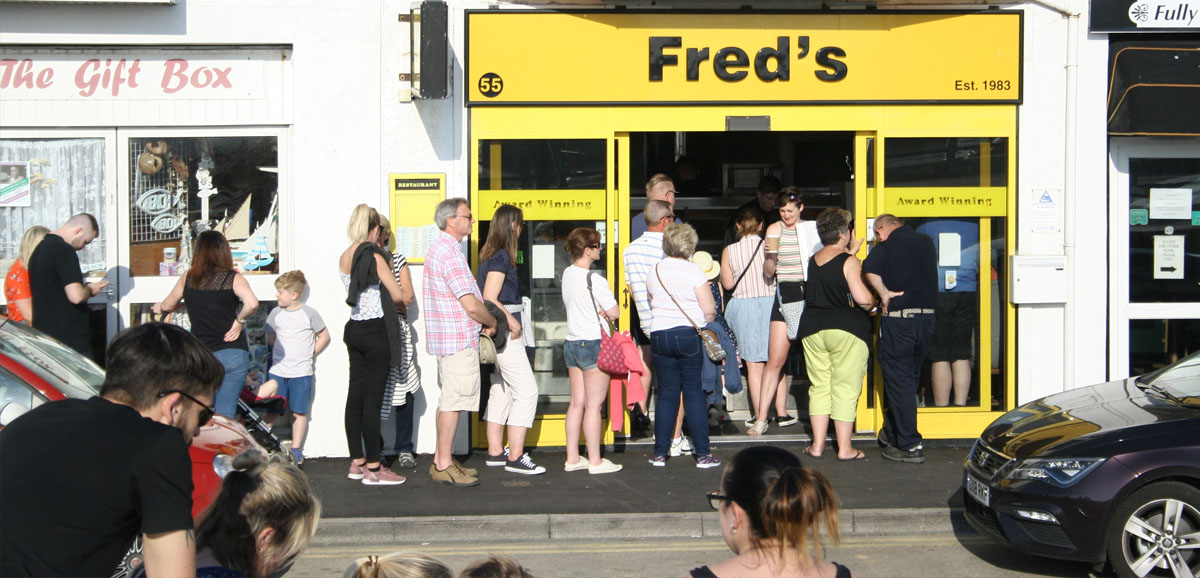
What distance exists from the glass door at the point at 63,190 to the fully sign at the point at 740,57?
10.0 feet

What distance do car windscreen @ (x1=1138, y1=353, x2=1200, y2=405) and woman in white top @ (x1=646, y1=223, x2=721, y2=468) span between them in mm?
2880

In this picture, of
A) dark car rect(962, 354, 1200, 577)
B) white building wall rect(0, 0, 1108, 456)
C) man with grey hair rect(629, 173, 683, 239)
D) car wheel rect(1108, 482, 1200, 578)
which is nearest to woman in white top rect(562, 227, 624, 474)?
man with grey hair rect(629, 173, 683, 239)

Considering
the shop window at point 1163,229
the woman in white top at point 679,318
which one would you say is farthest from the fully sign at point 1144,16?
the woman in white top at point 679,318

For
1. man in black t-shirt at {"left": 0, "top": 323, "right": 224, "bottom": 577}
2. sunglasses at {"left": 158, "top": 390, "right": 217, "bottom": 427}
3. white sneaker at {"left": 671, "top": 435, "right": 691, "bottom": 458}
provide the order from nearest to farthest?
man in black t-shirt at {"left": 0, "top": 323, "right": 224, "bottom": 577} → sunglasses at {"left": 158, "top": 390, "right": 217, "bottom": 427} → white sneaker at {"left": 671, "top": 435, "right": 691, "bottom": 458}

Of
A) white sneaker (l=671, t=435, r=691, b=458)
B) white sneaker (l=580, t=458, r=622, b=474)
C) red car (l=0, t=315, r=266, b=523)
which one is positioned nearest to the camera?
red car (l=0, t=315, r=266, b=523)

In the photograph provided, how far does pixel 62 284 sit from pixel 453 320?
9.43ft

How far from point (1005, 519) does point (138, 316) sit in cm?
673

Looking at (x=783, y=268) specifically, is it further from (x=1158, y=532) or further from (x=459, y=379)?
(x=1158, y=532)

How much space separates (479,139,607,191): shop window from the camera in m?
9.02

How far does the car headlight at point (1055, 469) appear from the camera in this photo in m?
5.70

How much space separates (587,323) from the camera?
8.14m

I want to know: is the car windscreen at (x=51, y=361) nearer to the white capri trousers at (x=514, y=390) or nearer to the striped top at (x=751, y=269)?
the white capri trousers at (x=514, y=390)

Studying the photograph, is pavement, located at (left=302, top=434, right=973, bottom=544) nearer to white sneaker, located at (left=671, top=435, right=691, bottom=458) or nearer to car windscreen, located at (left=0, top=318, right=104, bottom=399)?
white sneaker, located at (left=671, top=435, right=691, bottom=458)

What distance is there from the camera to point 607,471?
8.30m
